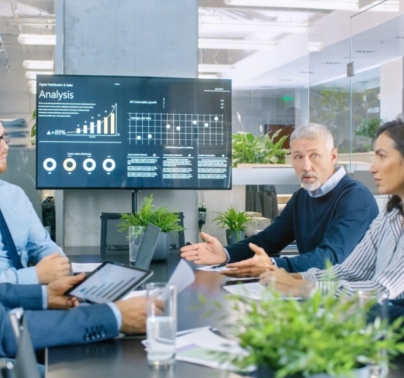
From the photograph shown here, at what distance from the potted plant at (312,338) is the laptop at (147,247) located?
191cm

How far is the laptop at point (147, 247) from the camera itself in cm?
294

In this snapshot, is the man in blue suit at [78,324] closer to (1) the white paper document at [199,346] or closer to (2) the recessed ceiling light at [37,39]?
(1) the white paper document at [199,346]

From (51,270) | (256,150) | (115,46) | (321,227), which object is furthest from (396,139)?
(256,150)

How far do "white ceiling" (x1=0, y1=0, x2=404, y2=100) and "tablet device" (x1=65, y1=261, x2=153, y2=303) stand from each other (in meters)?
3.09

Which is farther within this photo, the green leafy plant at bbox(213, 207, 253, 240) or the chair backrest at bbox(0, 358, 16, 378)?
the green leafy plant at bbox(213, 207, 253, 240)

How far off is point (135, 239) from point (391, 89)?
4314 millimetres

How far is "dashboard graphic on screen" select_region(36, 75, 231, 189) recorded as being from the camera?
411 cm

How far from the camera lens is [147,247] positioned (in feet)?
10.00

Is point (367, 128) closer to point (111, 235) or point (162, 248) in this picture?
point (111, 235)

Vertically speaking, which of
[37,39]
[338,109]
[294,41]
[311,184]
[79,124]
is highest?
[294,41]

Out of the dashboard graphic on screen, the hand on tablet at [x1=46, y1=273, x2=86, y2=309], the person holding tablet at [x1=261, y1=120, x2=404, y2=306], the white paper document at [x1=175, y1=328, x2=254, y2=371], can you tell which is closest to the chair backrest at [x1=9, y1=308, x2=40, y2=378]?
the white paper document at [x1=175, y1=328, x2=254, y2=371]

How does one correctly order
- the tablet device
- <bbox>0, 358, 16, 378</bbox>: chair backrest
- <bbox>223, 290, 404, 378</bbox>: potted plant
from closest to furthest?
1. <bbox>223, 290, 404, 378</bbox>: potted plant
2. <bbox>0, 358, 16, 378</bbox>: chair backrest
3. the tablet device

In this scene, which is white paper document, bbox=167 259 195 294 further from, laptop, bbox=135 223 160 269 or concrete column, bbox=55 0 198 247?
concrete column, bbox=55 0 198 247

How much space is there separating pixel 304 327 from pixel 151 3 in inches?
145
